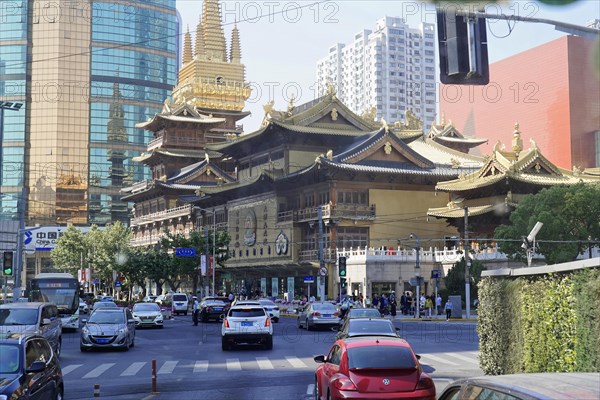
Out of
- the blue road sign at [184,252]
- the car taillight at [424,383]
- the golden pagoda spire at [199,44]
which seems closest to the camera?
the car taillight at [424,383]

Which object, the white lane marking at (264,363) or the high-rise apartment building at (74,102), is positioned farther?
the high-rise apartment building at (74,102)

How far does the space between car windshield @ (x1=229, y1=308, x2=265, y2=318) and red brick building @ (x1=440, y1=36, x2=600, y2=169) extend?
85206mm

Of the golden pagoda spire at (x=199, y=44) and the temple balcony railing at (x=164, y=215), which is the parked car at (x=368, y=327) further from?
the golden pagoda spire at (x=199, y=44)

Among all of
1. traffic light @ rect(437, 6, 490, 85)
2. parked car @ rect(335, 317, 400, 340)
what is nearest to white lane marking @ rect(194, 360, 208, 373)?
parked car @ rect(335, 317, 400, 340)

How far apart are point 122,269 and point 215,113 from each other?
93.9 feet

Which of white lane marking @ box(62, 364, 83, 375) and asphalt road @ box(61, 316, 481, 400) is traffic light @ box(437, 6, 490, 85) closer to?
asphalt road @ box(61, 316, 481, 400)

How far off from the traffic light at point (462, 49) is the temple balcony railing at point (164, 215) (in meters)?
86.3

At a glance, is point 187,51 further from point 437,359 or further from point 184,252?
point 437,359

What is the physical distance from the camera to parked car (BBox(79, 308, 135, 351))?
28.9 metres

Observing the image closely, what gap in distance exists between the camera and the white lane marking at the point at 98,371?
21.6 meters

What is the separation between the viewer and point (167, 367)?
2359 centimetres

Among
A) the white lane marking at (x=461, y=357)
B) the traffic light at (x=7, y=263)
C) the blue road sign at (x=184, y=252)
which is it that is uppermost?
the blue road sign at (x=184, y=252)

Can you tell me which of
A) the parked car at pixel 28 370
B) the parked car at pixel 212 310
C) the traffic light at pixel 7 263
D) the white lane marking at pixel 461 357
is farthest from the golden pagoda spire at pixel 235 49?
the parked car at pixel 28 370

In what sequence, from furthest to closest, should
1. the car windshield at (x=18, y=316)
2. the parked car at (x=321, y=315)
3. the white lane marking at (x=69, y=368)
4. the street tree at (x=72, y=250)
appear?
the street tree at (x=72, y=250)
the parked car at (x=321, y=315)
the car windshield at (x=18, y=316)
the white lane marking at (x=69, y=368)
